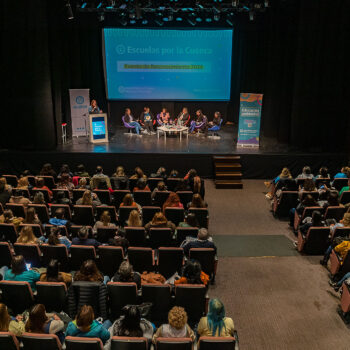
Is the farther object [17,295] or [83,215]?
[83,215]

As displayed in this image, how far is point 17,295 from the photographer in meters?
4.55

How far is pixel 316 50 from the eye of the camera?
36.0ft

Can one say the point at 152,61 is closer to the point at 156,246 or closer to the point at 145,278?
the point at 156,246

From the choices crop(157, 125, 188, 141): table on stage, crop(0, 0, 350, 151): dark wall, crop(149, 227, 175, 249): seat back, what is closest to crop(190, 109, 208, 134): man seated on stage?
crop(157, 125, 188, 141): table on stage

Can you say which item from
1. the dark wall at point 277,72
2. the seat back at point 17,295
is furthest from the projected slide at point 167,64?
the seat back at point 17,295

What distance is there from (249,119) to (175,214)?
5331 millimetres

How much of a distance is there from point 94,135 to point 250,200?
16.8 feet

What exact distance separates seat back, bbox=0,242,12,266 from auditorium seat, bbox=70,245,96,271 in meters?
0.82

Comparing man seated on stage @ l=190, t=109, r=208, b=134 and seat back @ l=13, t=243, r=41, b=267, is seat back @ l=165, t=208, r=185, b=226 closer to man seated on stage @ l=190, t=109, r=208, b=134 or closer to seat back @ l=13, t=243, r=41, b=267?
seat back @ l=13, t=243, r=41, b=267

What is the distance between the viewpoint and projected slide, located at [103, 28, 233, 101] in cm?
1399

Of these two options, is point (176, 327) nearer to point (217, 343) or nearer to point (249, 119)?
point (217, 343)

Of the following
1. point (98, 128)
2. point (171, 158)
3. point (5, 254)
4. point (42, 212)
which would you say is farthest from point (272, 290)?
point (98, 128)

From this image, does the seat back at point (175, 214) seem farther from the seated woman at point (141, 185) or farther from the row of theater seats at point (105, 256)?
Result: the row of theater seats at point (105, 256)

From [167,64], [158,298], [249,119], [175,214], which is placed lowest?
[158,298]
